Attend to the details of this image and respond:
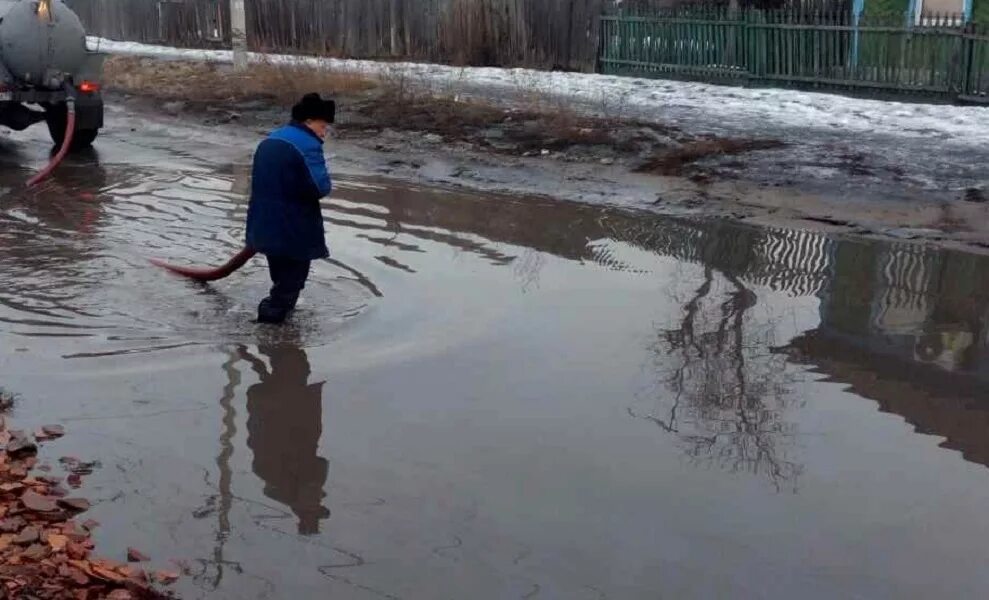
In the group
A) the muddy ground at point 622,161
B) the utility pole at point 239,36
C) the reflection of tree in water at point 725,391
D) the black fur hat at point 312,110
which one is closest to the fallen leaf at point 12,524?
the reflection of tree in water at point 725,391

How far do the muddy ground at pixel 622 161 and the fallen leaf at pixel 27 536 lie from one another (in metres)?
7.46

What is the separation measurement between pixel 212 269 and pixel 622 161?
6.24 meters

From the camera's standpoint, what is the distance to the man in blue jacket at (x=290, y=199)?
677 centimetres

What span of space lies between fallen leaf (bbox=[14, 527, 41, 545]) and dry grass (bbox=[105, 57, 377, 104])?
14.4 metres

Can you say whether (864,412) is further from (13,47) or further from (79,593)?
(13,47)

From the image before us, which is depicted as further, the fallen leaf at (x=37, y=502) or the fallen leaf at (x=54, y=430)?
the fallen leaf at (x=54, y=430)

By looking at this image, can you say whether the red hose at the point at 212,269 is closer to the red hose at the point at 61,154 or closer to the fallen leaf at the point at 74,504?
the fallen leaf at the point at 74,504

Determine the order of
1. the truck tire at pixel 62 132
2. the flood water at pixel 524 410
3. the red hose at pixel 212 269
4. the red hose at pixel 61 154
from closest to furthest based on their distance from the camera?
the flood water at pixel 524 410, the red hose at pixel 212 269, the red hose at pixel 61 154, the truck tire at pixel 62 132

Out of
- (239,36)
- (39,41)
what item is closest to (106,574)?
(39,41)

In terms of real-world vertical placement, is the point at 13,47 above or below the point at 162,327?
above

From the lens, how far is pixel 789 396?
20.0ft

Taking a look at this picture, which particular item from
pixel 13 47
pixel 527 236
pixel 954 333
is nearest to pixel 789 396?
pixel 954 333

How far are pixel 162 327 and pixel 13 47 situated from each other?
7604 mm

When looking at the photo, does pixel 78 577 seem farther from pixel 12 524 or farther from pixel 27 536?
pixel 12 524
